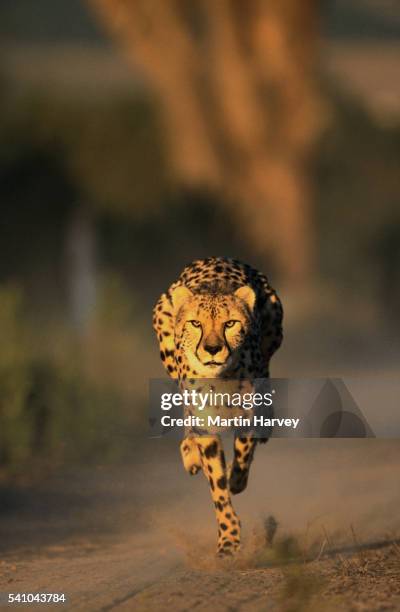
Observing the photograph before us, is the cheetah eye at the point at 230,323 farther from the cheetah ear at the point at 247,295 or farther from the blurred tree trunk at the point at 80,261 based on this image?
the blurred tree trunk at the point at 80,261

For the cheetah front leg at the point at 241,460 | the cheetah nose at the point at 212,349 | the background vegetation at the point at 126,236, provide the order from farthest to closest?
the background vegetation at the point at 126,236, the cheetah front leg at the point at 241,460, the cheetah nose at the point at 212,349

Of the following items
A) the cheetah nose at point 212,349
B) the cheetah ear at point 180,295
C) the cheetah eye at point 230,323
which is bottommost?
the cheetah nose at point 212,349

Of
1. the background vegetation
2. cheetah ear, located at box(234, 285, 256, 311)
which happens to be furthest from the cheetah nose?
the background vegetation

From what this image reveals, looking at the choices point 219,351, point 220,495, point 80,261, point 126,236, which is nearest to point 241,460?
point 220,495

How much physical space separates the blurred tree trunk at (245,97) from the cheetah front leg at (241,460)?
34.5 ft

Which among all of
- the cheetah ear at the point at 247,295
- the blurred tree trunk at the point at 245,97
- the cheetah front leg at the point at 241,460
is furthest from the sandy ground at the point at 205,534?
the blurred tree trunk at the point at 245,97

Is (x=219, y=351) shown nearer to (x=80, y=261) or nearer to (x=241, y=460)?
(x=241, y=460)

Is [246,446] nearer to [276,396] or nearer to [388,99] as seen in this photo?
[276,396]

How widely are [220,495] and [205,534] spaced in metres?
0.64

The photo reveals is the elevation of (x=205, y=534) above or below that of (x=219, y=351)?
below

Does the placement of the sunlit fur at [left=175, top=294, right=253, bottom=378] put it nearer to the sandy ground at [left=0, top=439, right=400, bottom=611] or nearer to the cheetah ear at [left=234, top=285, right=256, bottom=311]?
A: the cheetah ear at [left=234, top=285, right=256, bottom=311]

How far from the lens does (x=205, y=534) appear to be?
4.76 meters

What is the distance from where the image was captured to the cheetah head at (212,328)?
13.3 ft

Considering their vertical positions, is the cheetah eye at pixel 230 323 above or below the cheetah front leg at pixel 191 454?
above
